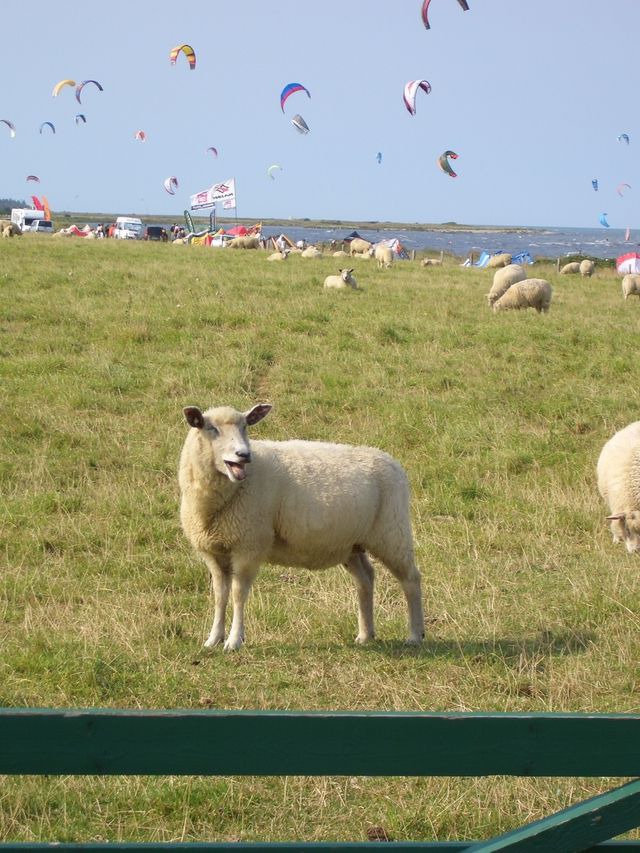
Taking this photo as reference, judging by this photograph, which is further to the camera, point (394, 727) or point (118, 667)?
point (118, 667)

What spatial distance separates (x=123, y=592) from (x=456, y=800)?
3.43 meters

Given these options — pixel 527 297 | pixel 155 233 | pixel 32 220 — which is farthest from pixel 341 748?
pixel 32 220

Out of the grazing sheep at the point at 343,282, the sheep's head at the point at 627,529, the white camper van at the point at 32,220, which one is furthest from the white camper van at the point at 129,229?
the sheep's head at the point at 627,529

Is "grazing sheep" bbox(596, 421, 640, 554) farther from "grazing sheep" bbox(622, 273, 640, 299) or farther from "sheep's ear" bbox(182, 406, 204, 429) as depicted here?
"grazing sheep" bbox(622, 273, 640, 299)

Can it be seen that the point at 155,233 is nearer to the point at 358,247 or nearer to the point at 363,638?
the point at 358,247

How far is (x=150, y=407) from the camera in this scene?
470 inches

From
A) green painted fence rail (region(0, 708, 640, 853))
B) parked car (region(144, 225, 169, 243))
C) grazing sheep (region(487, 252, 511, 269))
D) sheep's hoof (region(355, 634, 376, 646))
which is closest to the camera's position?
green painted fence rail (region(0, 708, 640, 853))

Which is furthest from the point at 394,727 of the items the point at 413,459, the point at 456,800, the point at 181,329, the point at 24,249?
the point at 24,249

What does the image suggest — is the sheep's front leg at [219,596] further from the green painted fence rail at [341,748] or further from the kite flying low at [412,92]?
the kite flying low at [412,92]

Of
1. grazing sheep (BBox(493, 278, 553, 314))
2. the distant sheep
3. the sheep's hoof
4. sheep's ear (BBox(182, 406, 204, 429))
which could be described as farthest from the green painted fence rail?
the distant sheep

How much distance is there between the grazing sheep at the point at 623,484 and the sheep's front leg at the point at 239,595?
3.90 metres

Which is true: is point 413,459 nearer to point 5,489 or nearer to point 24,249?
point 5,489

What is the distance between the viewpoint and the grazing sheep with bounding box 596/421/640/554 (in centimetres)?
878

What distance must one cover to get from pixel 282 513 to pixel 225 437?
60cm
